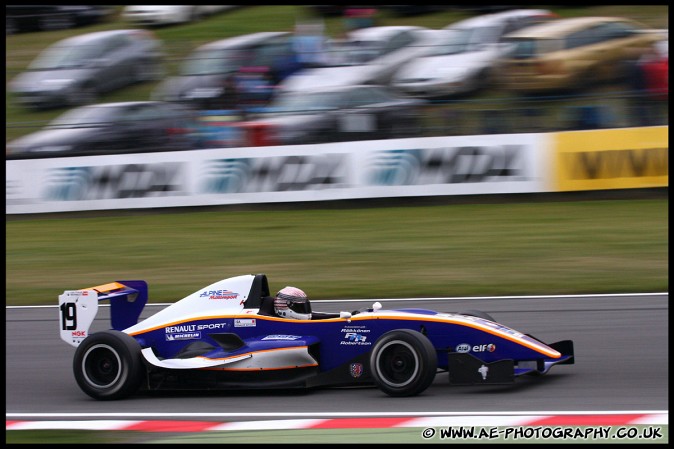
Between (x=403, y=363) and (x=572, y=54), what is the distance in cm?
1278

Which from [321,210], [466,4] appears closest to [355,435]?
[321,210]

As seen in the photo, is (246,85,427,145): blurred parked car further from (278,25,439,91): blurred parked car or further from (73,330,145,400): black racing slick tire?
(73,330,145,400): black racing slick tire

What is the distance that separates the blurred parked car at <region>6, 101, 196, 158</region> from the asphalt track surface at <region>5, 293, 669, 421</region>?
705 centimetres

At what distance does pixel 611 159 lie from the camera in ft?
51.1

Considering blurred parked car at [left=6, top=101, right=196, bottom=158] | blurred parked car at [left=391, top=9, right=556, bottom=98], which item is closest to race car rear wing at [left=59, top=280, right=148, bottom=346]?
blurred parked car at [left=6, top=101, right=196, bottom=158]

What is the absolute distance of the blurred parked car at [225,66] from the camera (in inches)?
743

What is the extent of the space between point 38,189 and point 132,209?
1.65 meters

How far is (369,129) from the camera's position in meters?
16.2

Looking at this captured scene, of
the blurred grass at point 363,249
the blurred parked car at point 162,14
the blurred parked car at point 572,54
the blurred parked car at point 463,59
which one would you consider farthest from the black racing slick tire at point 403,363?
the blurred parked car at point 162,14

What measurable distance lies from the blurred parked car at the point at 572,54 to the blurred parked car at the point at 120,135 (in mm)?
6006

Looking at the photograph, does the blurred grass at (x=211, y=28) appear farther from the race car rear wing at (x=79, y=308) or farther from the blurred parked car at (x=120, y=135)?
the race car rear wing at (x=79, y=308)

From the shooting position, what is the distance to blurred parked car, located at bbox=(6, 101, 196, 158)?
17047 millimetres

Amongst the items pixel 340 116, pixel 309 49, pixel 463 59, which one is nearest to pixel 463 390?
pixel 340 116

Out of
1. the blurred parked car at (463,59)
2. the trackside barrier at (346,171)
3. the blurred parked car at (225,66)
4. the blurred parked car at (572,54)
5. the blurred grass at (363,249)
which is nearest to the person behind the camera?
the blurred grass at (363,249)
